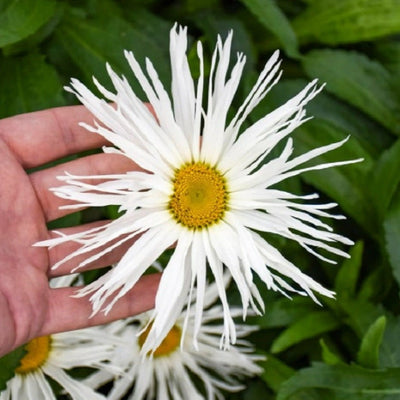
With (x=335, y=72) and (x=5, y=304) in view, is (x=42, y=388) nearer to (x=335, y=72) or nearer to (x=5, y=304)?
(x=5, y=304)

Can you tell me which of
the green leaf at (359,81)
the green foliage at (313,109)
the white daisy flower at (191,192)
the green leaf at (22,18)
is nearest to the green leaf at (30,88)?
the green foliage at (313,109)

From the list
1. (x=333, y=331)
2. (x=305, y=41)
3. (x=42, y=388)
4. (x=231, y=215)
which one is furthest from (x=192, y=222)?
(x=305, y=41)

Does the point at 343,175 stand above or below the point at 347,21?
below

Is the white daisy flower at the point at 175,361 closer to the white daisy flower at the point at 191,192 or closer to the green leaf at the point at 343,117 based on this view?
the white daisy flower at the point at 191,192

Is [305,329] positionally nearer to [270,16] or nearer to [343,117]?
[343,117]

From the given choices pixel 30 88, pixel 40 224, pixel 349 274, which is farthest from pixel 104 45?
pixel 349 274

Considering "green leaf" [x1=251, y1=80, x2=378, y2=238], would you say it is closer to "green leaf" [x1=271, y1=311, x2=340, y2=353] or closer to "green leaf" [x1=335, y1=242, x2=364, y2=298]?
"green leaf" [x1=335, y1=242, x2=364, y2=298]
